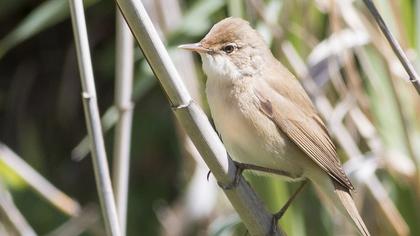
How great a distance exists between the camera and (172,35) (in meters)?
2.93

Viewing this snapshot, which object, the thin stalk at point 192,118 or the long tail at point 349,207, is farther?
the long tail at point 349,207

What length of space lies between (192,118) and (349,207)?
0.80m

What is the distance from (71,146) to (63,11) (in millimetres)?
1661

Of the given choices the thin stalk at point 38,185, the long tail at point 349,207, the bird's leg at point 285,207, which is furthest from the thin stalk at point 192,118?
the thin stalk at point 38,185

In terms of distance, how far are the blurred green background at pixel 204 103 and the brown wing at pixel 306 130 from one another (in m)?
0.19

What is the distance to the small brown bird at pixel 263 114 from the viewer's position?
2.39 m

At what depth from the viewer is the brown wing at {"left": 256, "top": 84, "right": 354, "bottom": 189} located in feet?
7.96

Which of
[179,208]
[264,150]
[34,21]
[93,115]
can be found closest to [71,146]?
[179,208]

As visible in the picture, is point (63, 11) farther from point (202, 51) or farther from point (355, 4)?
point (355, 4)

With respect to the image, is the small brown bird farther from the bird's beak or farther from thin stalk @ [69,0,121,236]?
thin stalk @ [69,0,121,236]

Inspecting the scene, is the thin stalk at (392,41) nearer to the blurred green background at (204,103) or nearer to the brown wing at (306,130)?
the brown wing at (306,130)

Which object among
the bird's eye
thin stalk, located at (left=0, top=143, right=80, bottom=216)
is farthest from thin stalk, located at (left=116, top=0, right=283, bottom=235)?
thin stalk, located at (left=0, top=143, right=80, bottom=216)

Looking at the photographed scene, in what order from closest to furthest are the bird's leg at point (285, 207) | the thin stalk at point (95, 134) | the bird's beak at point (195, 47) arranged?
the thin stalk at point (95, 134)
the bird's leg at point (285, 207)
the bird's beak at point (195, 47)

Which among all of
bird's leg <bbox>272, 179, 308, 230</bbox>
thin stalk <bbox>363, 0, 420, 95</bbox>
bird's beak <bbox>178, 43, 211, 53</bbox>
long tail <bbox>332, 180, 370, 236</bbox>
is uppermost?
bird's beak <bbox>178, 43, 211, 53</bbox>
